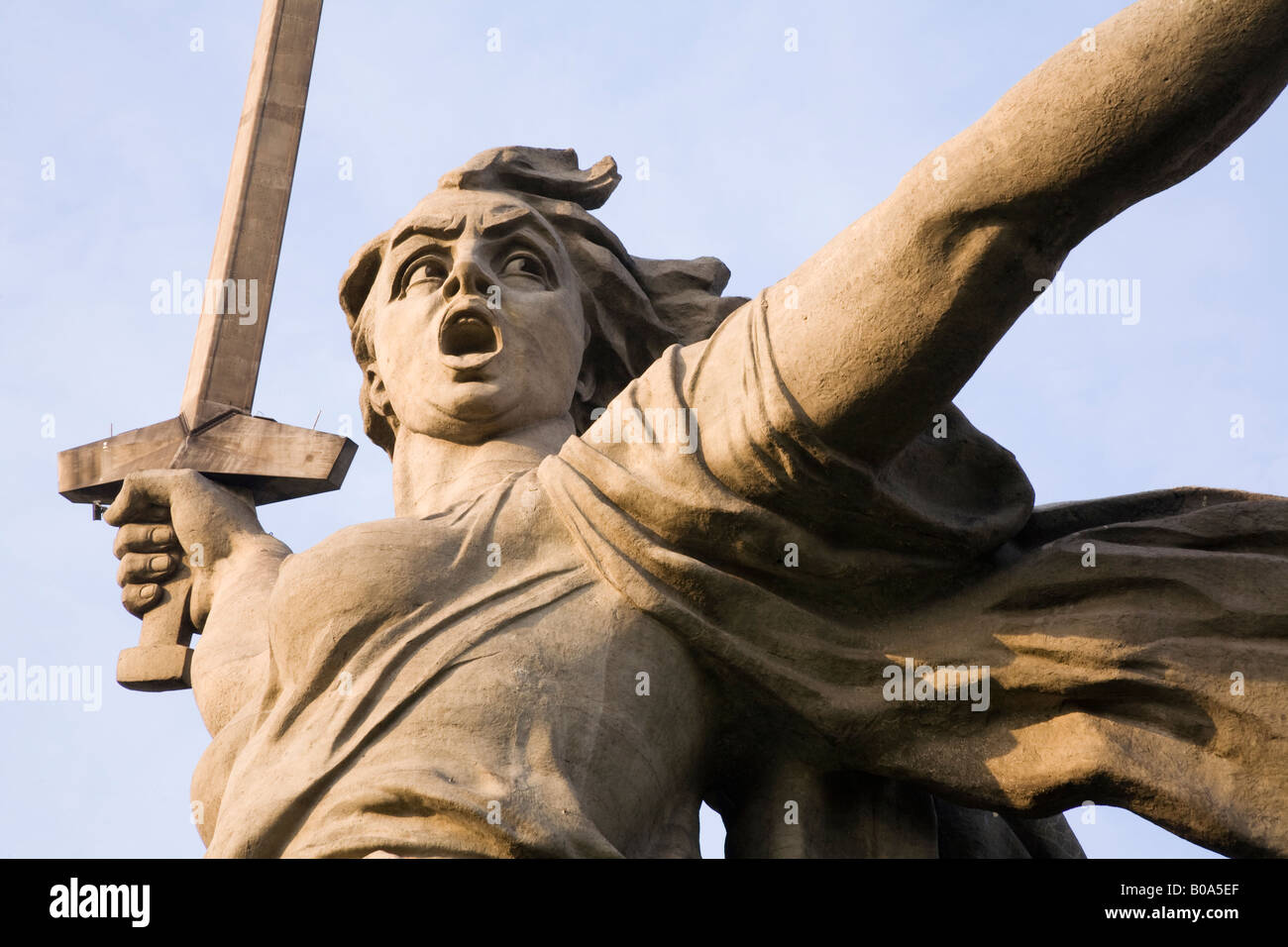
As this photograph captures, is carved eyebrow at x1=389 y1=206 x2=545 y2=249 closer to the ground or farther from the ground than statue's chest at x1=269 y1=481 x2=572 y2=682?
farther from the ground

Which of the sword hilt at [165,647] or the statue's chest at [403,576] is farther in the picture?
the sword hilt at [165,647]

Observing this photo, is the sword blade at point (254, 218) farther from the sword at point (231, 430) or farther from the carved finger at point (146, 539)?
the carved finger at point (146, 539)

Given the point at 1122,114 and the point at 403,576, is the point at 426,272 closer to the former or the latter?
the point at 403,576

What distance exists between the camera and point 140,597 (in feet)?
23.5

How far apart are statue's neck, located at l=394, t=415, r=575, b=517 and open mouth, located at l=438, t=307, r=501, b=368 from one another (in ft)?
0.86

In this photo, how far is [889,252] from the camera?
4820mm

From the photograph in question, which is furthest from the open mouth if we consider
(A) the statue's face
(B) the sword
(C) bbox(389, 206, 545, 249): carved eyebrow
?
(B) the sword

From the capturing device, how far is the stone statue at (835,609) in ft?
15.5

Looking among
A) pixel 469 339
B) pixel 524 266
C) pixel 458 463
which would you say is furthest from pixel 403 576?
pixel 524 266

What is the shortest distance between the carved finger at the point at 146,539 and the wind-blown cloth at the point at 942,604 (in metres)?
2.24

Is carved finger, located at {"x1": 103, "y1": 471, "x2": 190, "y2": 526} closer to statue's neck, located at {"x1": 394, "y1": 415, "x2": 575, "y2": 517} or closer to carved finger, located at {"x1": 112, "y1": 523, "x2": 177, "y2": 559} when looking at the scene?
carved finger, located at {"x1": 112, "y1": 523, "x2": 177, "y2": 559}

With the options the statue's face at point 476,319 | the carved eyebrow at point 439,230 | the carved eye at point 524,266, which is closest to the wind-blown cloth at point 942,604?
the statue's face at point 476,319

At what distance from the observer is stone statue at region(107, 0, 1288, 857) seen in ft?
15.5
